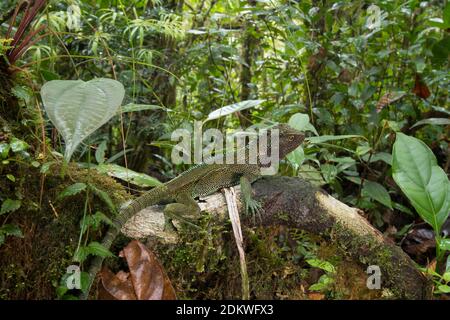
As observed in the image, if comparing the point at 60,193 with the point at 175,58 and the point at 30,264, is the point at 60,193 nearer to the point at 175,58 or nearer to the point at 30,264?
the point at 30,264

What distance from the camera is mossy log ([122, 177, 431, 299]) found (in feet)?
9.00

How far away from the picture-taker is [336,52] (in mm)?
4602

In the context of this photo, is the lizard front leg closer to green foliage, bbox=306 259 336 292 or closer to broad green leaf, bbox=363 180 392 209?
green foliage, bbox=306 259 336 292

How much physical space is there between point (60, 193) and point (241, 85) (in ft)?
12.3

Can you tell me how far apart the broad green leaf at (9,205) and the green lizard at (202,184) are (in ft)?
1.82

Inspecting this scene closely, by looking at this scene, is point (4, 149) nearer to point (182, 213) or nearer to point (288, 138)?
point (182, 213)

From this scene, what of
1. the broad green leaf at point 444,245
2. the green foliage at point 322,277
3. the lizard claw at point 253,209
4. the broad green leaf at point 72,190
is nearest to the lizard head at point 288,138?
the lizard claw at point 253,209

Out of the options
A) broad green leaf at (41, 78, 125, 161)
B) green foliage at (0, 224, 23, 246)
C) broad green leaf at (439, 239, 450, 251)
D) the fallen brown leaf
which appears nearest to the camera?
broad green leaf at (41, 78, 125, 161)

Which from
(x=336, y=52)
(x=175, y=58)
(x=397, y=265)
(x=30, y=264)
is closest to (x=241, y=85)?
(x=175, y=58)

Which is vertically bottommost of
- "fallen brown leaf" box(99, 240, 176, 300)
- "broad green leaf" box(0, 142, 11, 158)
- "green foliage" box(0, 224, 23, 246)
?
"fallen brown leaf" box(99, 240, 176, 300)

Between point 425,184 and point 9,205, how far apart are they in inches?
97.6

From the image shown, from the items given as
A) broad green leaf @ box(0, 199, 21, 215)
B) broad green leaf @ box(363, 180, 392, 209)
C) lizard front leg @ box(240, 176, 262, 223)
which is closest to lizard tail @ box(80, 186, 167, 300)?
broad green leaf @ box(0, 199, 21, 215)

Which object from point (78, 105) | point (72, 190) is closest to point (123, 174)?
point (72, 190)

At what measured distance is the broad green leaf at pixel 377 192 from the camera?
3.70m
